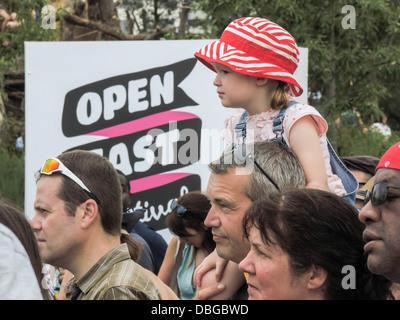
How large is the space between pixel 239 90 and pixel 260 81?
108 millimetres

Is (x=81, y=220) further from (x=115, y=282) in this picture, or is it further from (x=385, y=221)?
(x=385, y=221)

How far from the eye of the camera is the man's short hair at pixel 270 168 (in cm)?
317

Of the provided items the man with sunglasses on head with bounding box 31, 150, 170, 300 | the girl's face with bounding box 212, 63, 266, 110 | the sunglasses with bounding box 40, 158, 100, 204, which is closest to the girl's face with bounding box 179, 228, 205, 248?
the girl's face with bounding box 212, 63, 266, 110

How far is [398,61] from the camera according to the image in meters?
11.3

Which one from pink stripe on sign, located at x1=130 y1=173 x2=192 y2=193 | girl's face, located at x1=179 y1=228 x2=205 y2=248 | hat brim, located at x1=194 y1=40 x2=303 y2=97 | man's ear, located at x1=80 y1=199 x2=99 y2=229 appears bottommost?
pink stripe on sign, located at x1=130 y1=173 x2=192 y2=193

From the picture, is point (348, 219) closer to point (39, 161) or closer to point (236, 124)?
point (236, 124)

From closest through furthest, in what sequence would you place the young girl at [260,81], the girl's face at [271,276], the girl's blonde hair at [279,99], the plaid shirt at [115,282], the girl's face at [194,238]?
the girl's face at [271,276] < the plaid shirt at [115,282] < the young girl at [260,81] < the girl's blonde hair at [279,99] < the girl's face at [194,238]

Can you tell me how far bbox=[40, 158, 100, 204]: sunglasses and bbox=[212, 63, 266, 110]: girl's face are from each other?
2.63 ft

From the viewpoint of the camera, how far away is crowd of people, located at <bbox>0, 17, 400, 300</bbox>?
2615mm

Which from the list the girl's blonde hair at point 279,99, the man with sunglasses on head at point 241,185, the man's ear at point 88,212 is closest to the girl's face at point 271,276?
the man with sunglasses on head at point 241,185

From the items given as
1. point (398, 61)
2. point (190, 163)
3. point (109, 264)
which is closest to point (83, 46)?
point (190, 163)

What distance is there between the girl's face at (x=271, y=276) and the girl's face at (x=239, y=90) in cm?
111

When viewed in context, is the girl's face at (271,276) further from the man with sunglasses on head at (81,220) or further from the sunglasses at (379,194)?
the man with sunglasses on head at (81,220)

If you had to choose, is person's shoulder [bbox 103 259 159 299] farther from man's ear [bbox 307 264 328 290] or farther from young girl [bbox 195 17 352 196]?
young girl [bbox 195 17 352 196]
